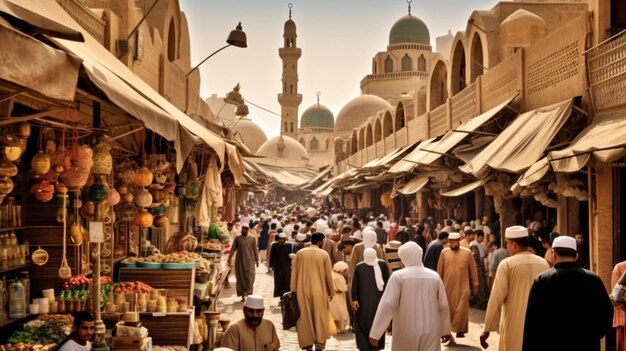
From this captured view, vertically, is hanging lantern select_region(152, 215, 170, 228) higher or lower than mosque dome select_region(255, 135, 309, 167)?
lower

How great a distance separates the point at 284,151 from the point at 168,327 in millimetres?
63216

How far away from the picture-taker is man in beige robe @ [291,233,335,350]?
823 cm

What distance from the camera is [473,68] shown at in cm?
1648

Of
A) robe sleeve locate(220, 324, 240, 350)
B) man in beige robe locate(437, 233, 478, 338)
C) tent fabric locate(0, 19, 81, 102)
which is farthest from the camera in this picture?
man in beige robe locate(437, 233, 478, 338)

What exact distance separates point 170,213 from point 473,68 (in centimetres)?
755

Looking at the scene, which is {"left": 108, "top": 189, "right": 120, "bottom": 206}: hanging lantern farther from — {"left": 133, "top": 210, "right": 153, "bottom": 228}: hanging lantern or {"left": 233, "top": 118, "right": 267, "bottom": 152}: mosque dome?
{"left": 233, "top": 118, "right": 267, "bottom": 152}: mosque dome

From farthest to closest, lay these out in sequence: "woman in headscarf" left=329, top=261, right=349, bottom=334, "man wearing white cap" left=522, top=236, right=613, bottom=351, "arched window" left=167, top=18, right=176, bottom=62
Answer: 1. "arched window" left=167, top=18, right=176, bottom=62
2. "woman in headscarf" left=329, top=261, right=349, bottom=334
3. "man wearing white cap" left=522, top=236, right=613, bottom=351

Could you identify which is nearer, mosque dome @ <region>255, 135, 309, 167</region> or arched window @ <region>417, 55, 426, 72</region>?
arched window @ <region>417, 55, 426, 72</region>

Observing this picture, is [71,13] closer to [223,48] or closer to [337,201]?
[223,48]

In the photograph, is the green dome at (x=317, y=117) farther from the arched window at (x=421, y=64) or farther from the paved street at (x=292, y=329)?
the paved street at (x=292, y=329)

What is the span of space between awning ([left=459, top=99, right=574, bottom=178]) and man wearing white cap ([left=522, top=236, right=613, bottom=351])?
12.3ft

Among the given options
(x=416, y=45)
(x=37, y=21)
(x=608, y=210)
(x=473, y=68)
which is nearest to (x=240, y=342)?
(x=37, y=21)

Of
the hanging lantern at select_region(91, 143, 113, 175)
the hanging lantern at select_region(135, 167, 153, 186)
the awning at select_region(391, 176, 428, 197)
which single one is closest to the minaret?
the awning at select_region(391, 176, 428, 197)

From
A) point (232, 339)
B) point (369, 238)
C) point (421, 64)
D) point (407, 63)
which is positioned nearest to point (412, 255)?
point (232, 339)
